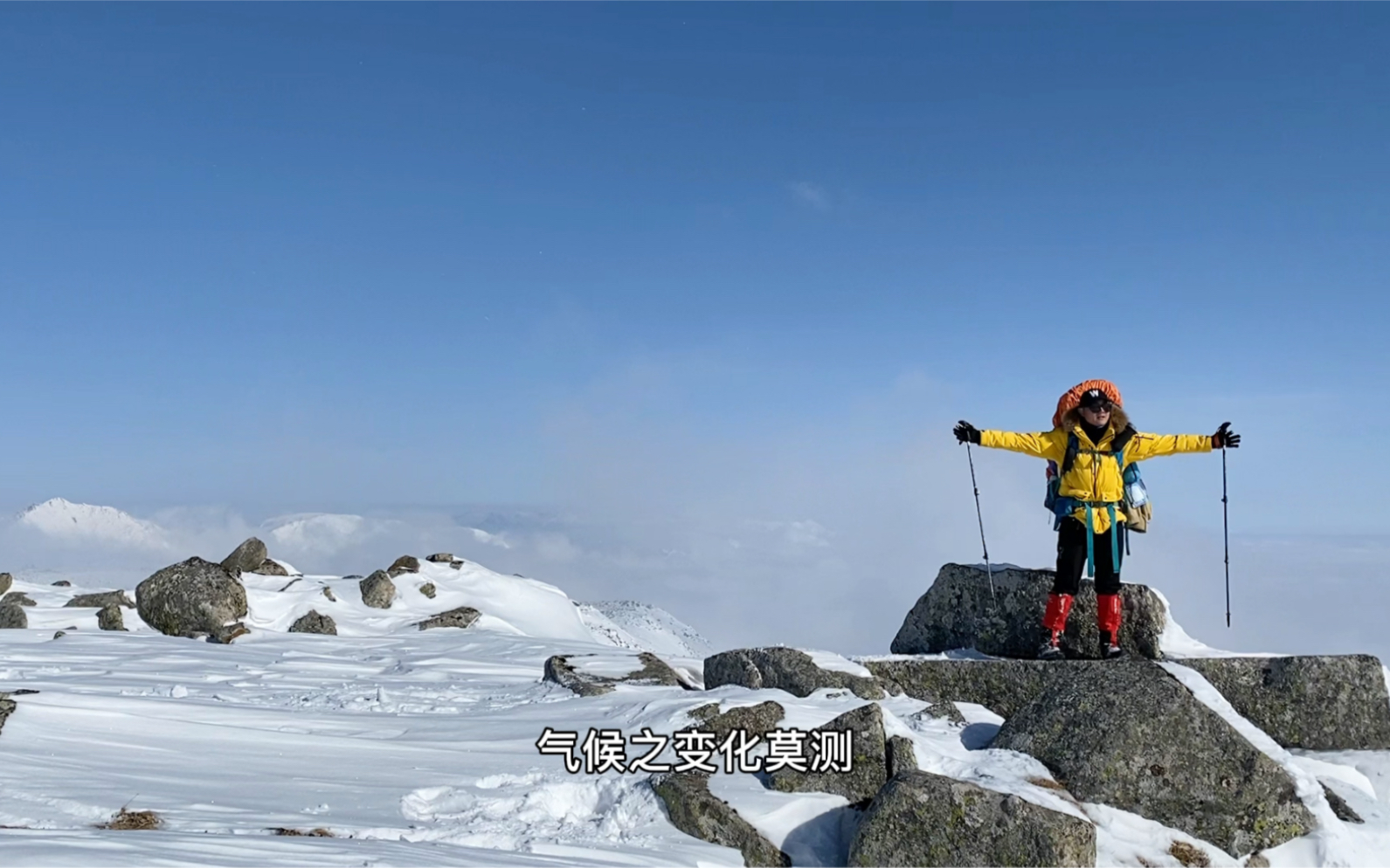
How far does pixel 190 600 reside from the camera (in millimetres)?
15016

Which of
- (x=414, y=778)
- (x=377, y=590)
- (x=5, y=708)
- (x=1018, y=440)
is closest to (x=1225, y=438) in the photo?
(x=1018, y=440)

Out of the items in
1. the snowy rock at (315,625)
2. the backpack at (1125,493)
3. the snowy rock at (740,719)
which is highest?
the backpack at (1125,493)

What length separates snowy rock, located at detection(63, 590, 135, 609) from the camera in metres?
15.8

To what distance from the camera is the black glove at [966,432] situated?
914 cm

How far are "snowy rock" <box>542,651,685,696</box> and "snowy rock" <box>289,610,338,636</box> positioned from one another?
6552mm

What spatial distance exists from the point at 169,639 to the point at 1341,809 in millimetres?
13627

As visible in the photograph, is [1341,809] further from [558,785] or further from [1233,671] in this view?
[558,785]

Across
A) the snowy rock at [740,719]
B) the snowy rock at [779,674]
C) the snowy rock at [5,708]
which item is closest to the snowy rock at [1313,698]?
the snowy rock at [779,674]

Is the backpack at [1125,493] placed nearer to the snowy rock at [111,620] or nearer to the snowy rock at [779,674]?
the snowy rock at [779,674]

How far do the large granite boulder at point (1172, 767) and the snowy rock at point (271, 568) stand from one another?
628 inches

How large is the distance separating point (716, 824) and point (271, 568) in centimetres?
1570

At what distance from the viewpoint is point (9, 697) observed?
6895mm

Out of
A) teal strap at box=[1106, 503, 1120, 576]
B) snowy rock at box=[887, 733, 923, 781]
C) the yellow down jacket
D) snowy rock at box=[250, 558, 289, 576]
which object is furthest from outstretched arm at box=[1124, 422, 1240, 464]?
snowy rock at box=[250, 558, 289, 576]

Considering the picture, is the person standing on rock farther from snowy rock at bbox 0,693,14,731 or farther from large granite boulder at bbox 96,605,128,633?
large granite boulder at bbox 96,605,128,633
